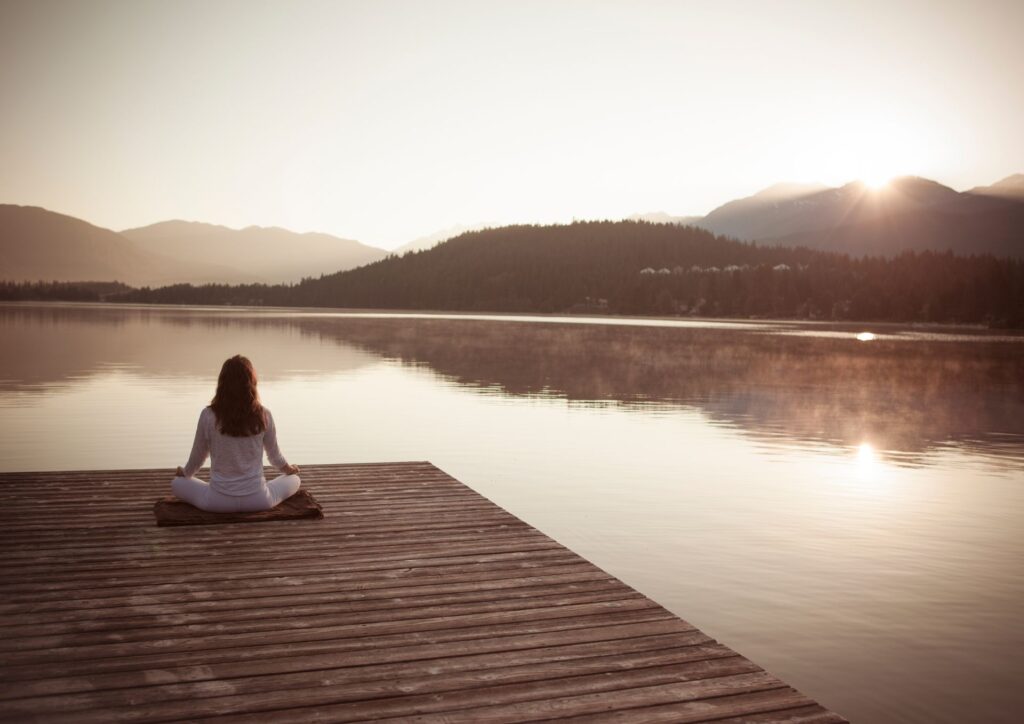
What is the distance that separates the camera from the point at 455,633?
232 inches

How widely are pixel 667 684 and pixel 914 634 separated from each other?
14.1 ft

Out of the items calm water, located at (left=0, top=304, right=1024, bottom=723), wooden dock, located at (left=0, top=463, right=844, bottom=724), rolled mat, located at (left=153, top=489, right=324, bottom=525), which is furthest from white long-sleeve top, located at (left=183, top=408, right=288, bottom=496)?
calm water, located at (left=0, top=304, right=1024, bottom=723)

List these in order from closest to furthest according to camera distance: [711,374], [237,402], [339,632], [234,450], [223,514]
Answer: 1. [339,632]
2. [237,402]
3. [234,450]
4. [223,514]
5. [711,374]

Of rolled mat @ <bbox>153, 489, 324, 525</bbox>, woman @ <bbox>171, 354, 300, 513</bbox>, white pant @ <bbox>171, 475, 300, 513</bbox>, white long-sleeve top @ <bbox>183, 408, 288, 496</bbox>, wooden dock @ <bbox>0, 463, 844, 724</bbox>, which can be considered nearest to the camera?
wooden dock @ <bbox>0, 463, 844, 724</bbox>

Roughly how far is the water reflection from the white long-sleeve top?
13980mm

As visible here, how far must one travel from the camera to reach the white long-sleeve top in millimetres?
8367

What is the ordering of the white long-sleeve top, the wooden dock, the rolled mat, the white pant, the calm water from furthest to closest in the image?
1. the white pant
2. the rolled mat
3. the white long-sleeve top
4. the calm water
5. the wooden dock

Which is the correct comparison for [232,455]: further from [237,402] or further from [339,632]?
[339,632]

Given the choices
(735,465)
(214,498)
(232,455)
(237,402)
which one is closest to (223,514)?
(214,498)

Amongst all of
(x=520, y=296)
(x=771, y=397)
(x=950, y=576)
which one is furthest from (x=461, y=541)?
(x=520, y=296)

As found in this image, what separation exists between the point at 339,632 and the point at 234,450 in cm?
320

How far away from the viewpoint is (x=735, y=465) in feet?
55.8

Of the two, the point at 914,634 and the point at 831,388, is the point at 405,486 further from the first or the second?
the point at 831,388

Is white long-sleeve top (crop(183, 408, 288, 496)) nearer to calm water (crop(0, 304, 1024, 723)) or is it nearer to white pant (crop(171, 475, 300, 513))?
white pant (crop(171, 475, 300, 513))
